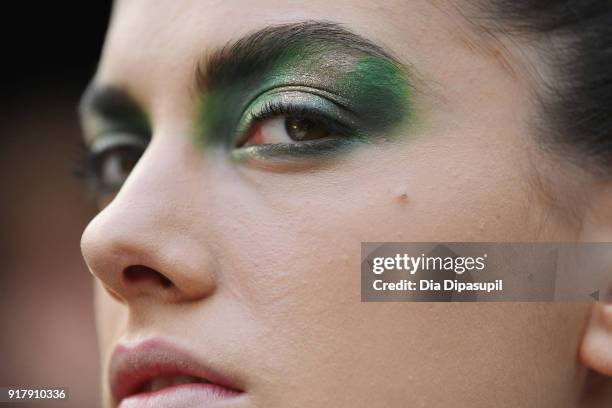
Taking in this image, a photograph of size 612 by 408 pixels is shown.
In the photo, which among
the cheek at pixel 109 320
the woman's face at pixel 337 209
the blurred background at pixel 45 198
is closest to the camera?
the woman's face at pixel 337 209

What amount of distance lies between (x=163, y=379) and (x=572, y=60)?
0.66 meters

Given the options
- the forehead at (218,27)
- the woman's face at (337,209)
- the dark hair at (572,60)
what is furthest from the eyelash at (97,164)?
the dark hair at (572,60)

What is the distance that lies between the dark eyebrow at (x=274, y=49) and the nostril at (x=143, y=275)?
245mm

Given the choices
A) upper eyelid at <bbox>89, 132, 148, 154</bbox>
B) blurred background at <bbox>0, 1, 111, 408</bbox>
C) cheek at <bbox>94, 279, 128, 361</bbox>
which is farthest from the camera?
blurred background at <bbox>0, 1, 111, 408</bbox>

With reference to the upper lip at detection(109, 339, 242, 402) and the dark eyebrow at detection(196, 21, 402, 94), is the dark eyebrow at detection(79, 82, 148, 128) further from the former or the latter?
the upper lip at detection(109, 339, 242, 402)

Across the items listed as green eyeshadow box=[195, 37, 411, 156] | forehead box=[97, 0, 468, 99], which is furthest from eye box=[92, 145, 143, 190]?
green eyeshadow box=[195, 37, 411, 156]

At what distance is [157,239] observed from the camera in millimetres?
960

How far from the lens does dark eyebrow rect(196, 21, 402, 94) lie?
3.21 feet

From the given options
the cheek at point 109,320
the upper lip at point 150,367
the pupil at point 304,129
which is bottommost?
the upper lip at point 150,367

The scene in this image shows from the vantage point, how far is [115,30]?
126cm

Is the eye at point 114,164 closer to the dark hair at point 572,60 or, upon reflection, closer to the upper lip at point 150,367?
the upper lip at point 150,367

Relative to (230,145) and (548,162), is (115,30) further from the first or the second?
(548,162)

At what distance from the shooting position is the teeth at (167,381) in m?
0.97

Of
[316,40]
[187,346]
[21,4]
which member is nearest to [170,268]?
[187,346]
